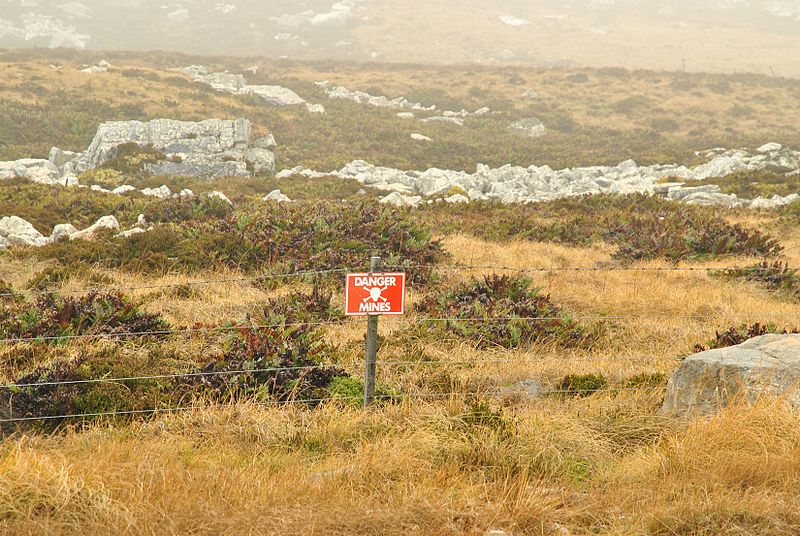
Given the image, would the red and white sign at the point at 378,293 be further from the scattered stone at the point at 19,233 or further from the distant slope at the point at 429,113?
the distant slope at the point at 429,113

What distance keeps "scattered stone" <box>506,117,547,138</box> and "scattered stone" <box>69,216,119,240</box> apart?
28.7 meters

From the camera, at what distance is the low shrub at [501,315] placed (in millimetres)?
7574

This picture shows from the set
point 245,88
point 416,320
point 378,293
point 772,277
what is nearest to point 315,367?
point 378,293

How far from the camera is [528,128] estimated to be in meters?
39.2

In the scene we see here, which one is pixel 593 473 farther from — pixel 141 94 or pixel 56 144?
pixel 141 94

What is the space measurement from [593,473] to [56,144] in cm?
2917

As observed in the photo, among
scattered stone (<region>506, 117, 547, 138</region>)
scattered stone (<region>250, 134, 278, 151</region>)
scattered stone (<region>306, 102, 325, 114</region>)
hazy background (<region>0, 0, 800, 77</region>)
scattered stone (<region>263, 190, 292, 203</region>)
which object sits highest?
hazy background (<region>0, 0, 800, 77</region>)

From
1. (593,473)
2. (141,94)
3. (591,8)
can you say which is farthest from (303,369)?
(591,8)

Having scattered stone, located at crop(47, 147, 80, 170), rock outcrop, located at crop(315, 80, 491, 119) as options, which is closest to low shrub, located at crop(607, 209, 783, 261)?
scattered stone, located at crop(47, 147, 80, 170)

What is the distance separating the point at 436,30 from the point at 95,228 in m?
77.3

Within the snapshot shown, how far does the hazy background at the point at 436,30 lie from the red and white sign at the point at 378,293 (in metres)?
69.5

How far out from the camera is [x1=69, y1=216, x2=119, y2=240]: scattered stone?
39.9 feet

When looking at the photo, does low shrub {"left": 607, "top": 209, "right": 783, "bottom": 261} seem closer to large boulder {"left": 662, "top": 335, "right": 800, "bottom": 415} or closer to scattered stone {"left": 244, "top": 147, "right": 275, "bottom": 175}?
large boulder {"left": 662, "top": 335, "right": 800, "bottom": 415}

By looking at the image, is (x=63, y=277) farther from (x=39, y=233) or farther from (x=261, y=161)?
(x=261, y=161)
